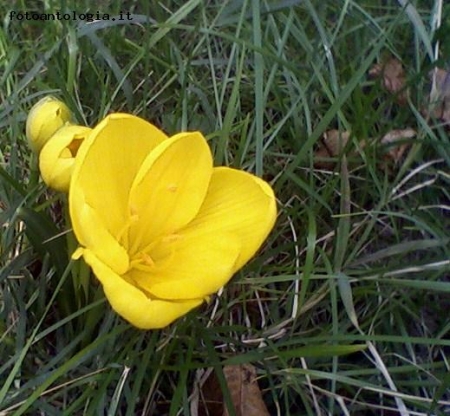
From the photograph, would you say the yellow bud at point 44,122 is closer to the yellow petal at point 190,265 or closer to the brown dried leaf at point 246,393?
the yellow petal at point 190,265

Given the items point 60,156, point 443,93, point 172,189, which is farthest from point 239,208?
point 443,93

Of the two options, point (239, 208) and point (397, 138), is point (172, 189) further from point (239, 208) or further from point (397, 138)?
point (397, 138)

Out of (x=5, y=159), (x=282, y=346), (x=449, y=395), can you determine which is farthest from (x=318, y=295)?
(x=5, y=159)

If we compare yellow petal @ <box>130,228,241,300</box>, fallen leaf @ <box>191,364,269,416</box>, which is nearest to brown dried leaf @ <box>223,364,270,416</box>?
fallen leaf @ <box>191,364,269,416</box>

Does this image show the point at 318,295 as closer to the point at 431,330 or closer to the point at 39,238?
the point at 431,330

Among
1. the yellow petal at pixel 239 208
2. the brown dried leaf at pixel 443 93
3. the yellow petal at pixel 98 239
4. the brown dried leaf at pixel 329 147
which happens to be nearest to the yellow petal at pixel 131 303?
the yellow petal at pixel 98 239

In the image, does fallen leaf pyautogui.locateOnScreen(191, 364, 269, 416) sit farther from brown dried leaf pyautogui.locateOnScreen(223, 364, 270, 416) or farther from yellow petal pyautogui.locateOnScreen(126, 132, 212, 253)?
yellow petal pyautogui.locateOnScreen(126, 132, 212, 253)

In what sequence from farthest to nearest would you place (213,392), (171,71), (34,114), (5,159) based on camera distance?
(171,71)
(5,159)
(213,392)
(34,114)

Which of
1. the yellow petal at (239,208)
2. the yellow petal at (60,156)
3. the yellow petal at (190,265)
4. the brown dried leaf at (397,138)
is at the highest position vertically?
the yellow petal at (60,156)
